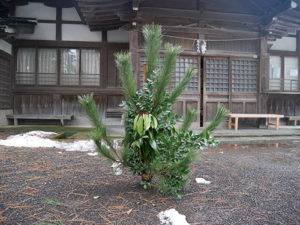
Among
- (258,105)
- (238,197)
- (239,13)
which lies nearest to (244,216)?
(238,197)

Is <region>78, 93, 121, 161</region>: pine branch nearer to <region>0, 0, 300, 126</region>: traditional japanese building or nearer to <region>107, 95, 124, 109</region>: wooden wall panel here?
<region>0, 0, 300, 126</region>: traditional japanese building

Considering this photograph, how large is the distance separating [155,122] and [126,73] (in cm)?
42

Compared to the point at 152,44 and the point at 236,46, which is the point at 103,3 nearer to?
the point at 236,46

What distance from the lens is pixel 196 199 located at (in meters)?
1.76

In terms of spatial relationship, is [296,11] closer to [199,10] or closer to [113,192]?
[199,10]

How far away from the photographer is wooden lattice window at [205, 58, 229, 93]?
267 inches

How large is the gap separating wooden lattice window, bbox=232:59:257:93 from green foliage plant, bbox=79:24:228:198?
5.86 m

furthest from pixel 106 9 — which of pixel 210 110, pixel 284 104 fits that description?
pixel 284 104

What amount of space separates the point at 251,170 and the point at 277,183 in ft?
1.67

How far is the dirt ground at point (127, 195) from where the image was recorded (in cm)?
147

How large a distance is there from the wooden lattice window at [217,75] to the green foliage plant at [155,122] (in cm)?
540

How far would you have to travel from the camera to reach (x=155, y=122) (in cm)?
157

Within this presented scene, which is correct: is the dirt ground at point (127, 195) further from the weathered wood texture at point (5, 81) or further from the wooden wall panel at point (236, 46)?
the weathered wood texture at point (5, 81)

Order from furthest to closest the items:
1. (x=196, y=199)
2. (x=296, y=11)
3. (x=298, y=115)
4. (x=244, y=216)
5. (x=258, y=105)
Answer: (x=298, y=115) → (x=258, y=105) → (x=296, y=11) → (x=196, y=199) → (x=244, y=216)
